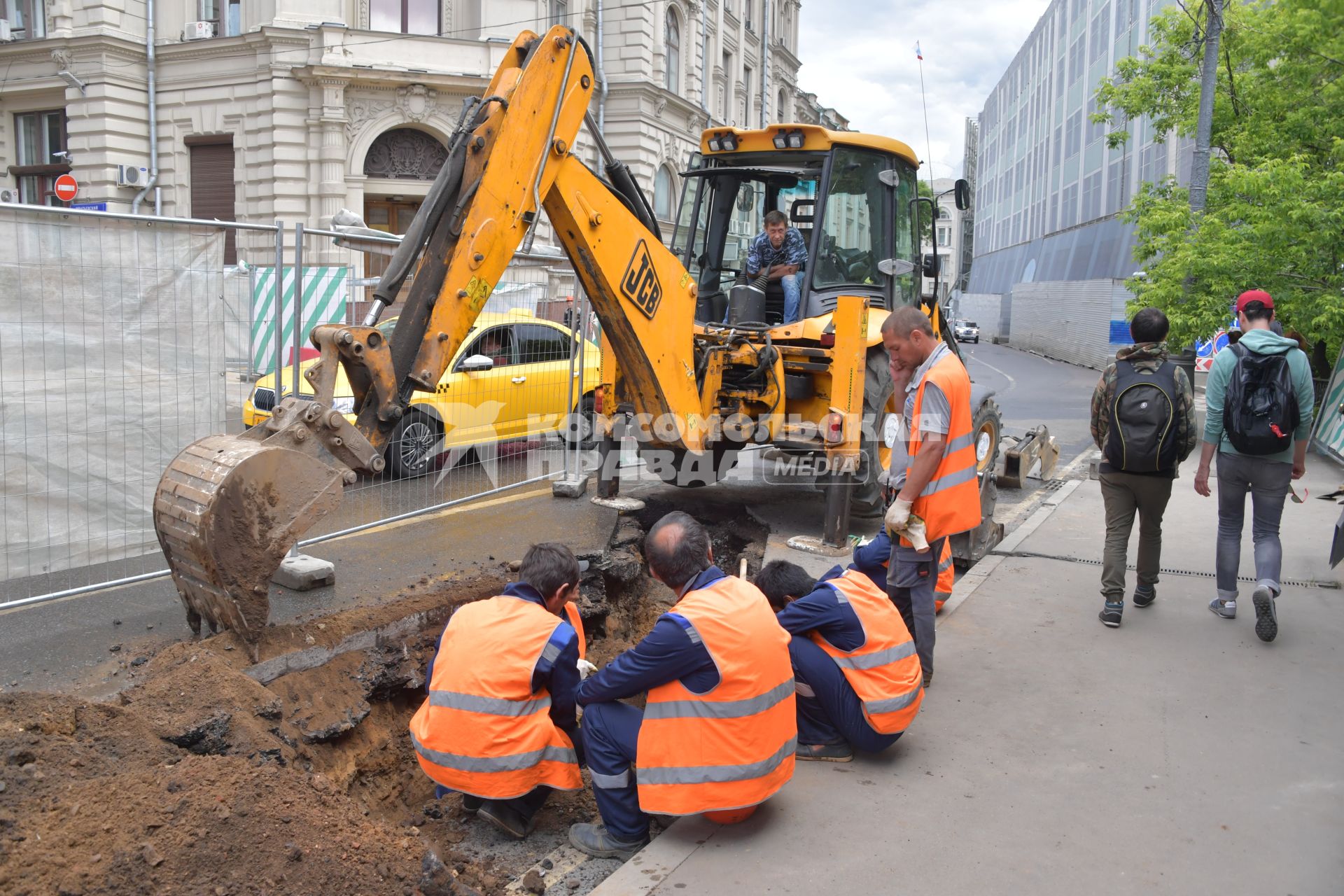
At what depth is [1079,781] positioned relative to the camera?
13.7 ft

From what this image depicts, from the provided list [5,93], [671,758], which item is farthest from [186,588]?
[5,93]

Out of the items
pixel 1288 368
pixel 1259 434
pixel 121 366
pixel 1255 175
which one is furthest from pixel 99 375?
pixel 1255 175

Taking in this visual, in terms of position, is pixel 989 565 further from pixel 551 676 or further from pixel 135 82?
pixel 135 82

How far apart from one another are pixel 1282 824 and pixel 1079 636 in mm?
2153

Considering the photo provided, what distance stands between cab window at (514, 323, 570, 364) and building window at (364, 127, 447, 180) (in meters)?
14.6

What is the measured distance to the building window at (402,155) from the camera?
23125 mm

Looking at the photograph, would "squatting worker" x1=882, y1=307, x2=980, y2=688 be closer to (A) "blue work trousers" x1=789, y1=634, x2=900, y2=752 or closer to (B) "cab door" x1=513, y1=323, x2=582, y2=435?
(A) "blue work trousers" x1=789, y1=634, x2=900, y2=752

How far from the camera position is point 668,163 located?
3002 cm

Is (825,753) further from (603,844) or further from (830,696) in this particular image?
(603,844)

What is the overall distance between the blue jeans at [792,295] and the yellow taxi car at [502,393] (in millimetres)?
1836

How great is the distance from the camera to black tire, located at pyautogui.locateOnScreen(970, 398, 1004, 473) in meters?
8.48

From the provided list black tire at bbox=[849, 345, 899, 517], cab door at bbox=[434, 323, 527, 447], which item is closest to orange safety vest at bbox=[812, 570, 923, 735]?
black tire at bbox=[849, 345, 899, 517]

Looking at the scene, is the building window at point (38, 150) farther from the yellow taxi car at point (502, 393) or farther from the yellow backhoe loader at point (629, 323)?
the yellow backhoe loader at point (629, 323)

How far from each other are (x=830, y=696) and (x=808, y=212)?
5.46m
